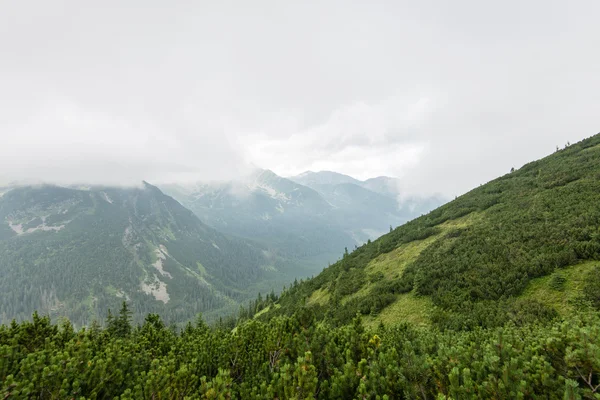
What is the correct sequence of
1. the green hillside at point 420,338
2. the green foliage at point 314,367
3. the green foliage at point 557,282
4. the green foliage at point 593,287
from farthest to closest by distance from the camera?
the green foliage at point 557,282 < the green foliage at point 593,287 < the green hillside at point 420,338 < the green foliage at point 314,367

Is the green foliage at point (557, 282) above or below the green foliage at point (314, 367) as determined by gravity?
below

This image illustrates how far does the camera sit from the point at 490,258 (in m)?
23.8

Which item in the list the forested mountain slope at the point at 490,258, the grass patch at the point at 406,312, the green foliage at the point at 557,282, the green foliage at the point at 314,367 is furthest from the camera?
the grass patch at the point at 406,312

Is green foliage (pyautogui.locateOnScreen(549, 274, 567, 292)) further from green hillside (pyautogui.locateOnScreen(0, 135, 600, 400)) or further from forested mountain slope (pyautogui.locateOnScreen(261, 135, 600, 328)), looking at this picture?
forested mountain slope (pyautogui.locateOnScreen(261, 135, 600, 328))

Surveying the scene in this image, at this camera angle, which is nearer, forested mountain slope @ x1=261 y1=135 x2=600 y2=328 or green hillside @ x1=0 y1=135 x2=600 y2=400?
green hillside @ x1=0 y1=135 x2=600 y2=400

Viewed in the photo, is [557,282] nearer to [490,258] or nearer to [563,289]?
[563,289]

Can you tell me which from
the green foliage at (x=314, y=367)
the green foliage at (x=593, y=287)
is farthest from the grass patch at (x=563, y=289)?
the green foliage at (x=314, y=367)

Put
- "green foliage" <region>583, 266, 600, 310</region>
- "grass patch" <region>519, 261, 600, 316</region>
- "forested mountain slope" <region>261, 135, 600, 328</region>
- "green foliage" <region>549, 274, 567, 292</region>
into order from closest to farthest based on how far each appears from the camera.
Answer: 1. "green foliage" <region>583, 266, 600, 310</region>
2. "grass patch" <region>519, 261, 600, 316</region>
3. "green foliage" <region>549, 274, 567, 292</region>
4. "forested mountain slope" <region>261, 135, 600, 328</region>

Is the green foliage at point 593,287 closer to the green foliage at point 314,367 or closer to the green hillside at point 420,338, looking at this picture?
the green hillside at point 420,338

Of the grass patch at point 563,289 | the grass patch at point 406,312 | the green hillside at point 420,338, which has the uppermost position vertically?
the green hillside at point 420,338

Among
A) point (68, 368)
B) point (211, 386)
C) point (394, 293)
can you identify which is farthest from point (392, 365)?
point (394, 293)

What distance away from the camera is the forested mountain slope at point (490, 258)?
18.6m

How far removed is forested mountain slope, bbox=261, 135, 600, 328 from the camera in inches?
731

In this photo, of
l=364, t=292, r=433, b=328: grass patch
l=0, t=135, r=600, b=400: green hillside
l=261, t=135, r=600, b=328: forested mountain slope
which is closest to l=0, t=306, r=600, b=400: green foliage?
l=0, t=135, r=600, b=400: green hillside
